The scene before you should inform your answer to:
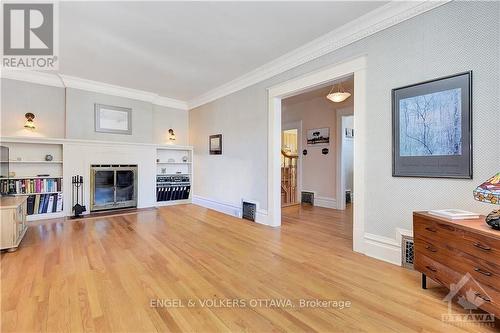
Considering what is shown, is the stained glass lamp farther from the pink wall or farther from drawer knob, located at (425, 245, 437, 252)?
the pink wall

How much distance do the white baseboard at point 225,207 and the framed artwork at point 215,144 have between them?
123 cm

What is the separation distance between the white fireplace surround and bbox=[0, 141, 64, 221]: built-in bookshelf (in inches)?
7.1

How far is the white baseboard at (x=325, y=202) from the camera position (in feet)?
Result: 19.8

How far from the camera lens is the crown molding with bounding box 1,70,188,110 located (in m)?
4.66

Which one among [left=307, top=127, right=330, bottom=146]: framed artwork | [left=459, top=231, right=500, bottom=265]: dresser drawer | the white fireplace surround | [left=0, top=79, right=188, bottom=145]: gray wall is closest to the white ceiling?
[left=0, top=79, right=188, bottom=145]: gray wall

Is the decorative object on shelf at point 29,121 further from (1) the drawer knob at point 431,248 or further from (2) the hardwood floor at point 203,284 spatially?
(1) the drawer knob at point 431,248

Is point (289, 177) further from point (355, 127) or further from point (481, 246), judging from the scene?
point (481, 246)

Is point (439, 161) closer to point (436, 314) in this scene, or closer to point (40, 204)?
point (436, 314)

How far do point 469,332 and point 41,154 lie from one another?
6729mm

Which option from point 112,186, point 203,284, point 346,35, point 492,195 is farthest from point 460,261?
point 112,186

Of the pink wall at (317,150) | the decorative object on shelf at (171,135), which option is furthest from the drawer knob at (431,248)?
the decorative object on shelf at (171,135)

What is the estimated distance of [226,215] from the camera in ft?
17.0

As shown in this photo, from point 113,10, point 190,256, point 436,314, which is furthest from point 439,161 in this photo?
point 113,10

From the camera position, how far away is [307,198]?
6699 millimetres
